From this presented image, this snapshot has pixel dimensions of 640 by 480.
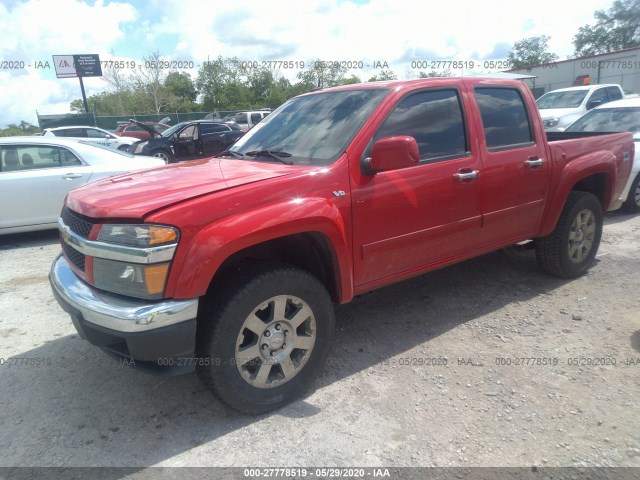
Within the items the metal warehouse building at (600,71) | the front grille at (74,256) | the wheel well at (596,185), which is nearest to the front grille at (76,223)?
the front grille at (74,256)

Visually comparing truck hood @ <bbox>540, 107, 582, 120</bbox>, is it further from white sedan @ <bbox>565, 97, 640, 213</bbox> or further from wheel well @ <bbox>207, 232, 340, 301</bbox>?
wheel well @ <bbox>207, 232, 340, 301</bbox>

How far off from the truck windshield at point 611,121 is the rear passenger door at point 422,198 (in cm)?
561

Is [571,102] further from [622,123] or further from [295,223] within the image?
[295,223]

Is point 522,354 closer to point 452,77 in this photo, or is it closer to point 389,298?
point 389,298

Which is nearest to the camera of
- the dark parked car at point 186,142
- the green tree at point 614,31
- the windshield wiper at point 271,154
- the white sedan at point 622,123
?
the windshield wiper at point 271,154

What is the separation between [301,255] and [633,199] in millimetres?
6376

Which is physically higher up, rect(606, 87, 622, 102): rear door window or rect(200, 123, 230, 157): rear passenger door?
rect(606, 87, 622, 102): rear door window

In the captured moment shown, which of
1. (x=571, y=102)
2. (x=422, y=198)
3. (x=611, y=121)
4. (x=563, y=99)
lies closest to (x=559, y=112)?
(x=571, y=102)

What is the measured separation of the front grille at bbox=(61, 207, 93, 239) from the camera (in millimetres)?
2631

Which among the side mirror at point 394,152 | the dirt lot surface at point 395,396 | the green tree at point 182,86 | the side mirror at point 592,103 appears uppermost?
the green tree at point 182,86

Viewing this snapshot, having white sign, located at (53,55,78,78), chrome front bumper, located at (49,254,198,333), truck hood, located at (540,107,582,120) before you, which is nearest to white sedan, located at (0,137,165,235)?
chrome front bumper, located at (49,254,198,333)

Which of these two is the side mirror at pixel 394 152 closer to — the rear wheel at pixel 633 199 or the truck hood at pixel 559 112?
the rear wheel at pixel 633 199

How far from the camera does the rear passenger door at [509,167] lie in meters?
3.75

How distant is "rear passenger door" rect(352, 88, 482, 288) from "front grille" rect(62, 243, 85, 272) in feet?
5.37
